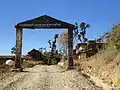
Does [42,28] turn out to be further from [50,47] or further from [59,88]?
[50,47]

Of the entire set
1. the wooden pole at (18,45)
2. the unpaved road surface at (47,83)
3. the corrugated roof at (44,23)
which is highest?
the corrugated roof at (44,23)

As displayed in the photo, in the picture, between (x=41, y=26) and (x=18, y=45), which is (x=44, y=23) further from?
(x=18, y=45)

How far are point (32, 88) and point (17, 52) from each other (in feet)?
55.5

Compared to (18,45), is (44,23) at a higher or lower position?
higher

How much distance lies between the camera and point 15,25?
103 feet

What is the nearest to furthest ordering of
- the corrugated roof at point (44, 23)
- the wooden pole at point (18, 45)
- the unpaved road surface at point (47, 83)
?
1. the unpaved road surface at point (47, 83)
2. the corrugated roof at point (44, 23)
3. the wooden pole at point (18, 45)

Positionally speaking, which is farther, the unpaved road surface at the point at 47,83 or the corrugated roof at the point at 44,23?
the corrugated roof at the point at 44,23

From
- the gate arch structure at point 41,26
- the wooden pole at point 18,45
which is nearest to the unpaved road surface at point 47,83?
the wooden pole at point 18,45

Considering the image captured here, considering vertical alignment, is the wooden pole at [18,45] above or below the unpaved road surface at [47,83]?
above

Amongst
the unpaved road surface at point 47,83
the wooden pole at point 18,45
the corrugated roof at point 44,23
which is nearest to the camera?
the unpaved road surface at point 47,83

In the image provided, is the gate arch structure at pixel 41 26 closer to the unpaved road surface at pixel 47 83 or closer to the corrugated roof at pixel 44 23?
the corrugated roof at pixel 44 23

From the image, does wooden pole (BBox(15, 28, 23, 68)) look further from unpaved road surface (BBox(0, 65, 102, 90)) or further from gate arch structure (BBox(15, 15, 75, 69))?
unpaved road surface (BBox(0, 65, 102, 90))

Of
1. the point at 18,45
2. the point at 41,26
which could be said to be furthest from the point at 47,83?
the point at 18,45

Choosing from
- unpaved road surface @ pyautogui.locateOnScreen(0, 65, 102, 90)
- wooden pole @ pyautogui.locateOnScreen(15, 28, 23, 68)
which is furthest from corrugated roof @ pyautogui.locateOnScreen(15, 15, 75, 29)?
unpaved road surface @ pyautogui.locateOnScreen(0, 65, 102, 90)
